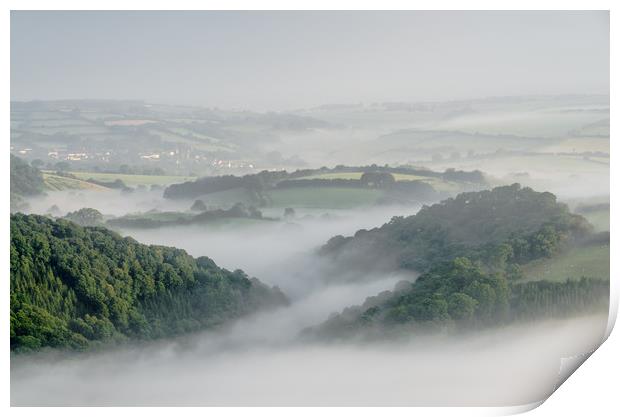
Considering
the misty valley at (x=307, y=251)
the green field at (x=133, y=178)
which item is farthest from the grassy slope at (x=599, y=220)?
the green field at (x=133, y=178)

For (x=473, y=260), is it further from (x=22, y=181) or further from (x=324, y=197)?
(x=22, y=181)

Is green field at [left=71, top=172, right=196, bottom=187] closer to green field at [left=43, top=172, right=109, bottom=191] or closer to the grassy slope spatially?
green field at [left=43, top=172, right=109, bottom=191]

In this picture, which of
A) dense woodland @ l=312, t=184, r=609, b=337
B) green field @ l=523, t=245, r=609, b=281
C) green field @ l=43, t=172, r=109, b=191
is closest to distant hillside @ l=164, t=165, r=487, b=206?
dense woodland @ l=312, t=184, r=609, b=337

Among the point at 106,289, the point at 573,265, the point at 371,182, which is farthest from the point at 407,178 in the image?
the point at 106,289
